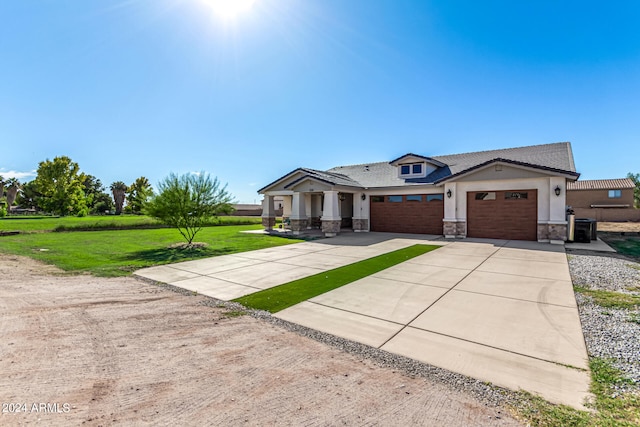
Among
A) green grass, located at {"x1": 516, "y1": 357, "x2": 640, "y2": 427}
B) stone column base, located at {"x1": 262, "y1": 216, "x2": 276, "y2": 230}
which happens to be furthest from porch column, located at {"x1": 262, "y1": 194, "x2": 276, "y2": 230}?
green grass, located at {"x1": 516, "y1": 357, "x2": 640, "y2": 427}

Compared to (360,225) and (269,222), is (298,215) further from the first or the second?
(360,225)

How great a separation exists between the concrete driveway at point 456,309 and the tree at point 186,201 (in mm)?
4416

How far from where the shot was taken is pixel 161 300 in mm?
6133

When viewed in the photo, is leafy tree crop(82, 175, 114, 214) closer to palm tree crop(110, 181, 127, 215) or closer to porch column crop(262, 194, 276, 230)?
palm tree crop(110, 181, 127, 215)

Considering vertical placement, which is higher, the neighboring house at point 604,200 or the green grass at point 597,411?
the neighboring house at point 604,200

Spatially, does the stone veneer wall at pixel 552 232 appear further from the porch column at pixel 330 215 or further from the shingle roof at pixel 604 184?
the shingle roof at pixel 604 184

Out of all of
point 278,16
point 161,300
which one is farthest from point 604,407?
point 278,16

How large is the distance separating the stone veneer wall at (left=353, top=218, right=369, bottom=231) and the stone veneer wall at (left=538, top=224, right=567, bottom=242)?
32.1 ft

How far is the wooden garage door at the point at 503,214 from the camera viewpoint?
14844mm

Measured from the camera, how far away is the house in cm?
1440

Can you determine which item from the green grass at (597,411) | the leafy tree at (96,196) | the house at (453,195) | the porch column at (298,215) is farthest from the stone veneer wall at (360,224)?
Answer: the leafy tree at (96,196)

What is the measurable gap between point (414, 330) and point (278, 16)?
11.6 meters

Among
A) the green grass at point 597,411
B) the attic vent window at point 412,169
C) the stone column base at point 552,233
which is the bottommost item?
the green grass at point 597,411

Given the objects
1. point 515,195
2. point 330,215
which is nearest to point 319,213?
point 330,215
